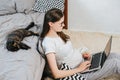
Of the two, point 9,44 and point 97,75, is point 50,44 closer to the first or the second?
Result: point 9,44

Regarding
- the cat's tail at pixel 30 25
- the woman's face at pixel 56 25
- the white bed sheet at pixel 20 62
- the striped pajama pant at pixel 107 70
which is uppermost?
the woman's face at pixel 56 25

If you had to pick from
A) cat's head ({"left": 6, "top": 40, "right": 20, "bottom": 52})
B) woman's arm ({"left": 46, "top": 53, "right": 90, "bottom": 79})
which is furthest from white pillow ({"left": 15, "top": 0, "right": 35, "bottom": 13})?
woman's arm ({"left": 46, "top": 53, "right": 90, "bottom": 79})

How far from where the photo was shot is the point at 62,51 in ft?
5.40

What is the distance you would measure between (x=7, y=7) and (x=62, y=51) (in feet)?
3.59

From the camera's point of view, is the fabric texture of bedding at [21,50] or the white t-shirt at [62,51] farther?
the white t-shirt at [62,51]

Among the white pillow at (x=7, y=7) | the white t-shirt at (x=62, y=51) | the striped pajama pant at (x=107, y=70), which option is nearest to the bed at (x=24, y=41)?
the white pillow at (x=7, y=7)

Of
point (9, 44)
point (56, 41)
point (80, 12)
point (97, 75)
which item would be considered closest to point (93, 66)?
point (97, 75)

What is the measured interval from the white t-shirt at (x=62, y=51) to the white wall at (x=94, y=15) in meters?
1.18

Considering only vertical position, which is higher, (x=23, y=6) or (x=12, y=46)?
(x=23, y=6)

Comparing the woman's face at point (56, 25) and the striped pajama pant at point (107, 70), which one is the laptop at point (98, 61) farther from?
the woman's face at point (56, 25)

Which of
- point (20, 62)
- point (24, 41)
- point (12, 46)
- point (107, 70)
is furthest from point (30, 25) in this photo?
point (107, 70)

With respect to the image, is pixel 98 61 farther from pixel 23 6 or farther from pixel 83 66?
pixel 23 6

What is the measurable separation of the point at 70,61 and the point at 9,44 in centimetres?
48

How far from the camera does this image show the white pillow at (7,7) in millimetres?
2438
